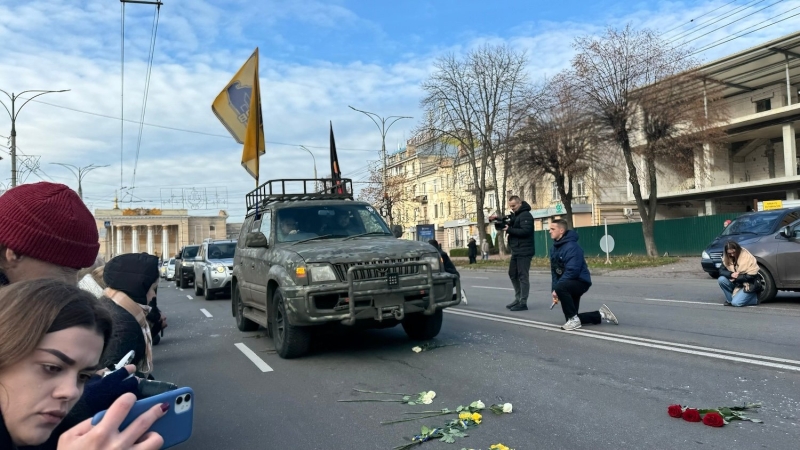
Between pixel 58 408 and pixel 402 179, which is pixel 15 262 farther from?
pixel 402 179

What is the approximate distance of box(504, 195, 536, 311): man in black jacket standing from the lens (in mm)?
11062

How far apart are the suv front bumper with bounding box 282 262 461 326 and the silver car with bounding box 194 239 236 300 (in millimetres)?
11094

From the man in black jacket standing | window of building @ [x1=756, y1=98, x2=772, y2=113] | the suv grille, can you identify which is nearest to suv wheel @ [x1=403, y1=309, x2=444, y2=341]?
the suv grille

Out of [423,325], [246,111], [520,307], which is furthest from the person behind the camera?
[246,111]

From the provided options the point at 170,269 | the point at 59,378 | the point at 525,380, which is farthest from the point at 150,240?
the point at 59,378

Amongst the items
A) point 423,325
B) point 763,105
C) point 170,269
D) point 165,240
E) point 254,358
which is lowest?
point 254,358

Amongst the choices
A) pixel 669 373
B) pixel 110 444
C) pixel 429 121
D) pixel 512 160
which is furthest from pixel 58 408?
pixel 429 121

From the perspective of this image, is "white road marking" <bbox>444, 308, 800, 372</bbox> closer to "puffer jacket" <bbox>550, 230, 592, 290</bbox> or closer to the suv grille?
"puffer jacket" <bbox>550, 230, 592, 290</bbox>

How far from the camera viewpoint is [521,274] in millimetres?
11234

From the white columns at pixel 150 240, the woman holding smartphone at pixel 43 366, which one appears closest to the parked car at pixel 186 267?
the woman holding smartphone at pixel 43 366

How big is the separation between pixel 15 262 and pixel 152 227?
10378cm

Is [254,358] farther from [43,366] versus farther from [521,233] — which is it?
[43,366]

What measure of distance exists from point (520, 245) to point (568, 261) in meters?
2.11

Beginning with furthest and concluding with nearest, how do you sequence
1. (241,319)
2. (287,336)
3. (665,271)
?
(665,271) → (241,319) → (287,336)
